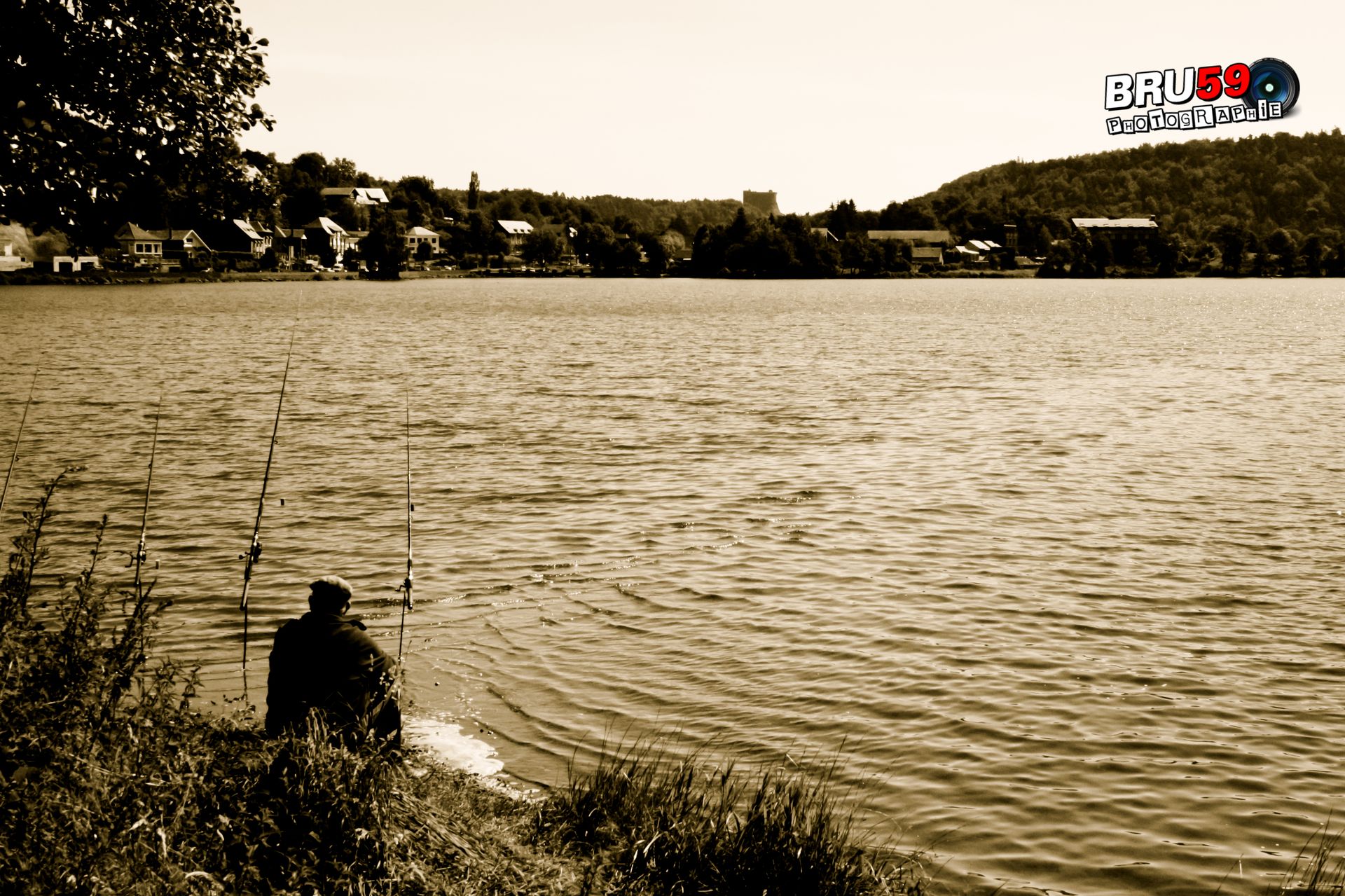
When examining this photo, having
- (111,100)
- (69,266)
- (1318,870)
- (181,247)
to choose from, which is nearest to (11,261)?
(69,266)

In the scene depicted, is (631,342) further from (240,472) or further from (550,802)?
(550,802)

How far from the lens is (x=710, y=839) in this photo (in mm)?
7957

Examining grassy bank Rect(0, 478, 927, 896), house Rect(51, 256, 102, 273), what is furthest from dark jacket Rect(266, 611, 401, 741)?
house Rect(51, 256, 102, 273)

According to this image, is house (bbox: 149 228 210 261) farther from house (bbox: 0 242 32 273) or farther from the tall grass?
the tall grass

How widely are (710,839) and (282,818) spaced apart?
2941mm

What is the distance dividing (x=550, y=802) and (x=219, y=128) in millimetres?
8729

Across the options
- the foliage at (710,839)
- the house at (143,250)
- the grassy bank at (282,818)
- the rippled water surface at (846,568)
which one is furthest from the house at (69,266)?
the foliage at (710,839)

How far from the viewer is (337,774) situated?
21.0 ft

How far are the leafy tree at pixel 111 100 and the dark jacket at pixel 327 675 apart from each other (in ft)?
20.5

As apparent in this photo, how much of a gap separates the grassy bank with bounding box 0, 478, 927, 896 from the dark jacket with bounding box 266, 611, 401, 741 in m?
0.30

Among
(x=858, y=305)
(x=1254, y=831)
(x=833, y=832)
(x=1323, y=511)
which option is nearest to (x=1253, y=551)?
(x=1323, y=511)

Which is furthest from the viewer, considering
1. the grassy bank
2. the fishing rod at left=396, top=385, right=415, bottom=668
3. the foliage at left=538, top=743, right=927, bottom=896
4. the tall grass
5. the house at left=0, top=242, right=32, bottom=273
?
the house at left=0, top=242, right=32, bottom=273

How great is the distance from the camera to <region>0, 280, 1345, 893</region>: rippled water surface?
10680mm

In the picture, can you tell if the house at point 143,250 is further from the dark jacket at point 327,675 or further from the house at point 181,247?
the dark jacket at point 327,675
